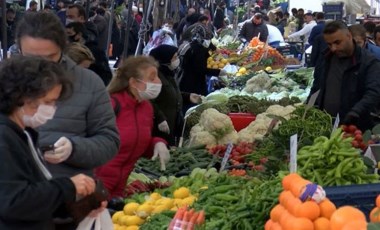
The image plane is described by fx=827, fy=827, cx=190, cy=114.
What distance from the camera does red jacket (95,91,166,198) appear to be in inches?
216

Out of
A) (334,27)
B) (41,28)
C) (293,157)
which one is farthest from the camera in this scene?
(334,27)

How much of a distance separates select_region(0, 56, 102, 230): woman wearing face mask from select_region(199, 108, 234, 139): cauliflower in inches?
223

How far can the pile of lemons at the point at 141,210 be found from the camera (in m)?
5.61

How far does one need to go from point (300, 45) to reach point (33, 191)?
1712 cm

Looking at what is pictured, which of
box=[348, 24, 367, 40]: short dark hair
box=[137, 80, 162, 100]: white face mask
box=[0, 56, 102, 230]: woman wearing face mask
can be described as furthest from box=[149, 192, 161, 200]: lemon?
box=[348, 24, 367, 40]: short dark hair

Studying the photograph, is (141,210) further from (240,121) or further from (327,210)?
(240,121)

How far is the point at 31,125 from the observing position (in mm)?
3340

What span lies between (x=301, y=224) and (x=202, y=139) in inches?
215

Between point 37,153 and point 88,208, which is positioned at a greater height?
point 37,153

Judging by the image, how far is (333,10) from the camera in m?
25.1

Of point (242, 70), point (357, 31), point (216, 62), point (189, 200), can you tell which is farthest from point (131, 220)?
point (216, 62)

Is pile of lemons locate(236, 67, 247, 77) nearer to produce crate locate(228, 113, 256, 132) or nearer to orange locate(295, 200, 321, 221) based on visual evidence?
produce crate locate(228, 113, 256, 132)

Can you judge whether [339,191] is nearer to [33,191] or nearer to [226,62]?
[33,191]

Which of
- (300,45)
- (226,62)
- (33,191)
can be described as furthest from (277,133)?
(300,45)
